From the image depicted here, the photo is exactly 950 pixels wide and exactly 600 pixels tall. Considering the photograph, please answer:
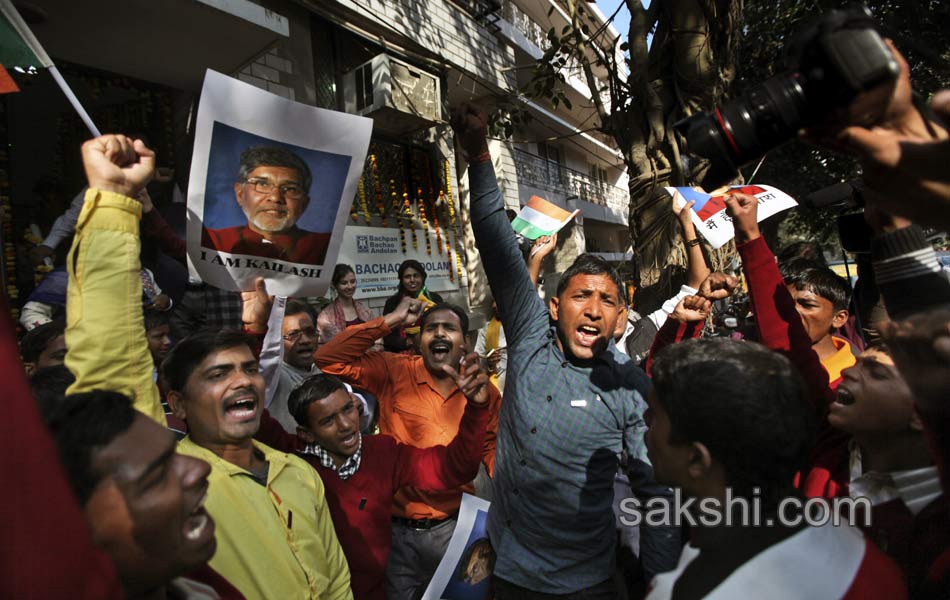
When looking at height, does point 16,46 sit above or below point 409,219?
below

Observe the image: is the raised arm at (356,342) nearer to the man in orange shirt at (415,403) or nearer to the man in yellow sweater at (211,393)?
the man in orange shirt at (415,403)

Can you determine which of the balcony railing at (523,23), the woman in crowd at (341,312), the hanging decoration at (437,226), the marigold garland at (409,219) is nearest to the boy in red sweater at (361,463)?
the woman in crowd at (341,312)

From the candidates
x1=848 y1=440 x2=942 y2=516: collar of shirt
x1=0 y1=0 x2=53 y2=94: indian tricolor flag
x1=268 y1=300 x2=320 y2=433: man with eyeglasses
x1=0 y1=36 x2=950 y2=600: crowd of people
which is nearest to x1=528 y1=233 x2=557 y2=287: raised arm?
x1=0 y1=36 x2=950 y2=600: crowd of people

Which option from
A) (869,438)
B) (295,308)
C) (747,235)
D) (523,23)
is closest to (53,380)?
(295,308)

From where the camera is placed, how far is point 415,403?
8.81ft

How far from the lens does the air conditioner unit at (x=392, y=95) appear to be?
6230 millimetres

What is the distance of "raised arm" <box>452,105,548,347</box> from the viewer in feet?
5.65

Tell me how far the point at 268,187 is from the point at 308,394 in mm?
803

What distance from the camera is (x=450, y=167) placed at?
8141 millimetres

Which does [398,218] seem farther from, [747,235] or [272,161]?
[747,235]

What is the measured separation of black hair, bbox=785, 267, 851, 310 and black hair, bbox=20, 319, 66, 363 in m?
3.09

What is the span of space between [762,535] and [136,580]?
1095mm

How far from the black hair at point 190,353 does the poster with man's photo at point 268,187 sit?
22 centimetres

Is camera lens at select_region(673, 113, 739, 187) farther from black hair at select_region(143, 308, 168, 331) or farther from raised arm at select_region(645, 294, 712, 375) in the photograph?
black hair at select_region(143, 308, 168, 331)
